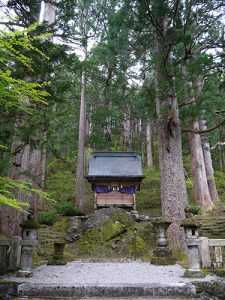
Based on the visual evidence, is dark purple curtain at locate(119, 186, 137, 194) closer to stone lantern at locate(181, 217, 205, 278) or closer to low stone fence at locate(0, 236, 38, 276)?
stone lantern at locate(181, 217, 205, 278)

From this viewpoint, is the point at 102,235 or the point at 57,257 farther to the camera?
the point at 102,235

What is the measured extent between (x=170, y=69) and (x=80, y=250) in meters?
6.99

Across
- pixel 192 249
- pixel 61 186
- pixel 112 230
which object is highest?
pixel 61 186

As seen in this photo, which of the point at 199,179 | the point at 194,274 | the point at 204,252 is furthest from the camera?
the point at 199,179

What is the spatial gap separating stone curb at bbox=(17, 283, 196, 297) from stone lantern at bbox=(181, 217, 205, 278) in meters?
0.74

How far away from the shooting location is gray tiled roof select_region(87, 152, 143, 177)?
45.4ft

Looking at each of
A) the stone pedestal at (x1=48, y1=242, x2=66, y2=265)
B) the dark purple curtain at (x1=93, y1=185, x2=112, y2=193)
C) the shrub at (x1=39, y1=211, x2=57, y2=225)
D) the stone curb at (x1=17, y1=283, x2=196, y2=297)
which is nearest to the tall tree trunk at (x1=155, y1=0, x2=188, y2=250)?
the stone pedestal at (x1=48, y1=242, x2=66, y2=265)

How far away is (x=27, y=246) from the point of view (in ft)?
17.0

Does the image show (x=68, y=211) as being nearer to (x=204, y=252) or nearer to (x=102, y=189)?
(x=102, y=189)

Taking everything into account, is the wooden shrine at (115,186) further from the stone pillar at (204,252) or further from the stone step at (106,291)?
the stone step at (106,291)

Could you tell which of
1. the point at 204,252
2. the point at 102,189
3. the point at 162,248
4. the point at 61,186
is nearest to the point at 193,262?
the point at 204,252

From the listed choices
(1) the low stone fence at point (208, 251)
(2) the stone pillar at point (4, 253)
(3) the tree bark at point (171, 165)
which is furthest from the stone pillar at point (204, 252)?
(2) the stone pillar at point (4, 253)

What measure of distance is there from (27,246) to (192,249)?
3.23 meters

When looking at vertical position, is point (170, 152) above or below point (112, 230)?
above
